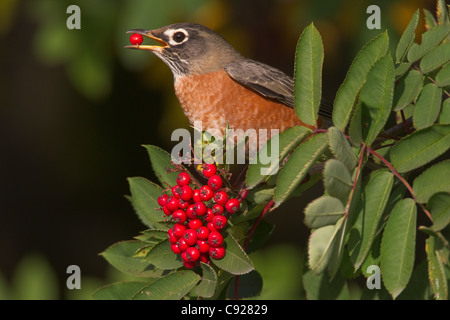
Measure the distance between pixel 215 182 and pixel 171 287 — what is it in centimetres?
30

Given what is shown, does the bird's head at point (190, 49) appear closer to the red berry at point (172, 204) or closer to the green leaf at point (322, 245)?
the red berry at point (172, 204)

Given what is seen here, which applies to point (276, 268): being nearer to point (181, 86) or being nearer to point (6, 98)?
point (181, 86)

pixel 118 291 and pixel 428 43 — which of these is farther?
pixel 118 291

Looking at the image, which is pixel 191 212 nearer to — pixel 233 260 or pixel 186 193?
pixel 186 193

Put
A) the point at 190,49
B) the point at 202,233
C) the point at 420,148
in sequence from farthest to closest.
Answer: the point at 190,49 < the point at 202,233 < the point at 420,148

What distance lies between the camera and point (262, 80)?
2.39 metres

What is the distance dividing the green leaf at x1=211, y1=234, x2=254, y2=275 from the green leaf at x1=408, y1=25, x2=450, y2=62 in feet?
2.23

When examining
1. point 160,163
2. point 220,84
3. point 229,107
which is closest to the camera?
point 160,163

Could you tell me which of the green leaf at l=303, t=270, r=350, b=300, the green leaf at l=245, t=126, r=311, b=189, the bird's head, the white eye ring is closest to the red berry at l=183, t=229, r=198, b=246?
the green leaf at l=245, t=126, r=311, b=189

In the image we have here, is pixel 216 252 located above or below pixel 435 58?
below

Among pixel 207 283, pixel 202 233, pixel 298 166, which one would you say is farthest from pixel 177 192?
pixel 298 166

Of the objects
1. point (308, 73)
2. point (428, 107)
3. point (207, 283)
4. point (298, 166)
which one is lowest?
point (207, 283)

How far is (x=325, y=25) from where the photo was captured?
3279 millimetres

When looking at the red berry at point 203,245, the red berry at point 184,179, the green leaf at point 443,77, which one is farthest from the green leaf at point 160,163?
the green leaf at point 443,77
